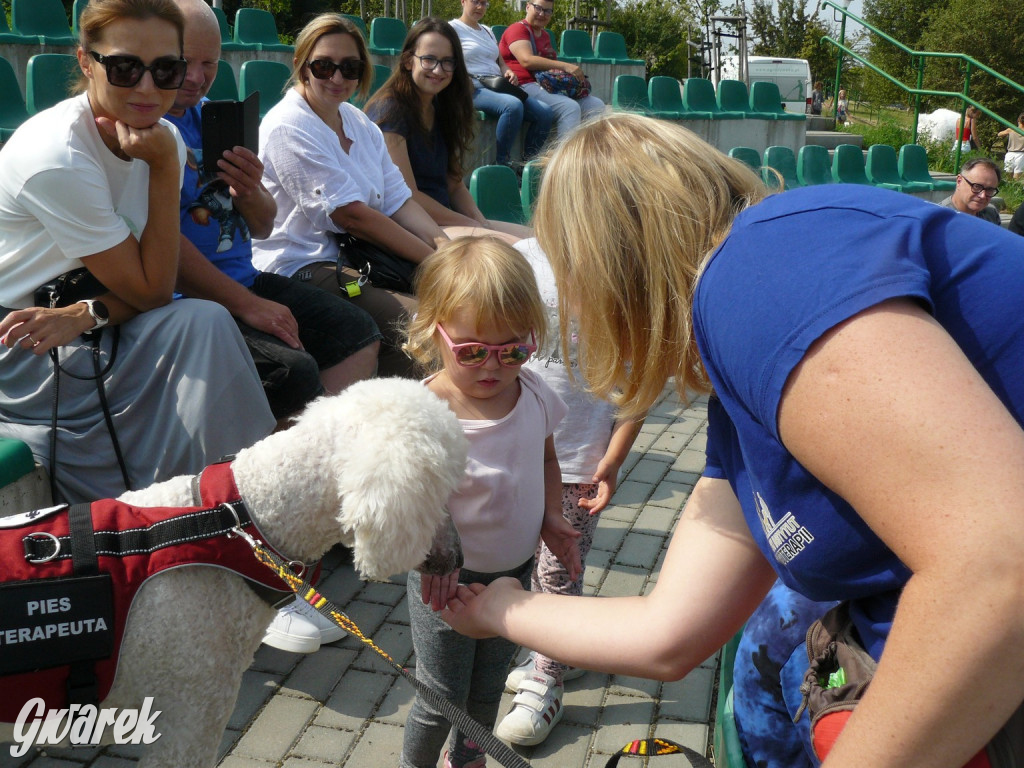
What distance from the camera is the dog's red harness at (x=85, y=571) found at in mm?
1576

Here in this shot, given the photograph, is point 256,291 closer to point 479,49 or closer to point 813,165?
point 479,49

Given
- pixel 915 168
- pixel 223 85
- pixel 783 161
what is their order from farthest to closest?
1. pixel 915 168
2. pixel 783 161
3. pixel 223 85

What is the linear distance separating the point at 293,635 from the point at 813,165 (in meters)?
9.70

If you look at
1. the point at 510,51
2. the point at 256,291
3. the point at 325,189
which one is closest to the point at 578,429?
the point at 256,291

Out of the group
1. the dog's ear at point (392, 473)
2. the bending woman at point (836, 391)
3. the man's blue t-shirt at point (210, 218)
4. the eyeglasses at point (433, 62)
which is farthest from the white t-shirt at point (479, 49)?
the bending woman at point (836, 391)

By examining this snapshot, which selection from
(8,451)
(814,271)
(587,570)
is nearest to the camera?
(814,271)

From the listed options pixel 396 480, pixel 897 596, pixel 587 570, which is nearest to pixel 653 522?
pixel 587 570

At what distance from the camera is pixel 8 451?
255 cm

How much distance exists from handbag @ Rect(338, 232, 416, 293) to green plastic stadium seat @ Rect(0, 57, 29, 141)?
339 centimetres

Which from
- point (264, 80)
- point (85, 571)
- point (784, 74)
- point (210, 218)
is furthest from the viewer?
point (784, 74)

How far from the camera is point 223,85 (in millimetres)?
6844

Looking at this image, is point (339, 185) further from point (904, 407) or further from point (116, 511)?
point (904, 407)

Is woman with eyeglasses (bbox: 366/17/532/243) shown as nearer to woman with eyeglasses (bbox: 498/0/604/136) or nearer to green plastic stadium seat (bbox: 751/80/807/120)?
woman with eyeglasses (bbox: 498/0/604/136)

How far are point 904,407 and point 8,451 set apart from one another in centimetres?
252
